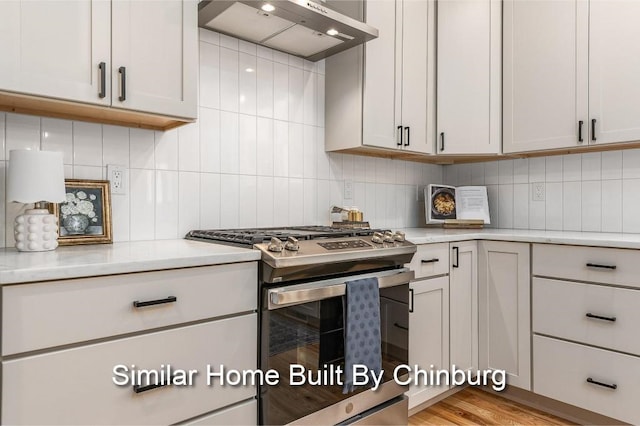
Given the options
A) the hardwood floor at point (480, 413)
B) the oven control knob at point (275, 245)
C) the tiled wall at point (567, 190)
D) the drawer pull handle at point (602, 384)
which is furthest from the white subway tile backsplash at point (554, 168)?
the oven control knob at point (275, 245)

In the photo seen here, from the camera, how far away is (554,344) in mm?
2127

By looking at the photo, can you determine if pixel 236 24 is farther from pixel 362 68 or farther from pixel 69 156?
pixel 69 156

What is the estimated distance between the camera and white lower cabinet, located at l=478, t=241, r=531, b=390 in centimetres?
223

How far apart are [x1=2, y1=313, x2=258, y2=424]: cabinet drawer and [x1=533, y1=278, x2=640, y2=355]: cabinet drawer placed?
152 cm

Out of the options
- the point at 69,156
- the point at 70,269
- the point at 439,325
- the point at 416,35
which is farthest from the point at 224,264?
the point at 416,35

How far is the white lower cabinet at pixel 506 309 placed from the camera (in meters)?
2.23

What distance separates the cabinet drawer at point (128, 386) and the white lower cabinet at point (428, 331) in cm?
93

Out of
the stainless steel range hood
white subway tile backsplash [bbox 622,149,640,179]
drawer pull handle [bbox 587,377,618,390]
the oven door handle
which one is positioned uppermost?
the stainless steel range hood

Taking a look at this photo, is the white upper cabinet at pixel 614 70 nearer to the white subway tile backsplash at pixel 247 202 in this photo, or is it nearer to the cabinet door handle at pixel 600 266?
the cabinet door handle at pixel 600 266

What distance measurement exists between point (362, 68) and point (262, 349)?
5.07ft

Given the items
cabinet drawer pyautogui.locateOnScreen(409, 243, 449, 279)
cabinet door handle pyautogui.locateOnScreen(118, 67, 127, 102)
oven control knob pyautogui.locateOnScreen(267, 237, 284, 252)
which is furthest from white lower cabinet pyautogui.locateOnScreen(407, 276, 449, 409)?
cabinet door handle pyautogui.locateOnScreen(118, 67, 127, 102)

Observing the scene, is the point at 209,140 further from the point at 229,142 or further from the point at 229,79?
the point at 229,79

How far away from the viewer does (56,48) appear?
4.51 feet

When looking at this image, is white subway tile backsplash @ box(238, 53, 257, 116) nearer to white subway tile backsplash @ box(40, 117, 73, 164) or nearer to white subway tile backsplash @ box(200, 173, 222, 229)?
white subway tile backsplash @ box(200, 173, 222, 229)
